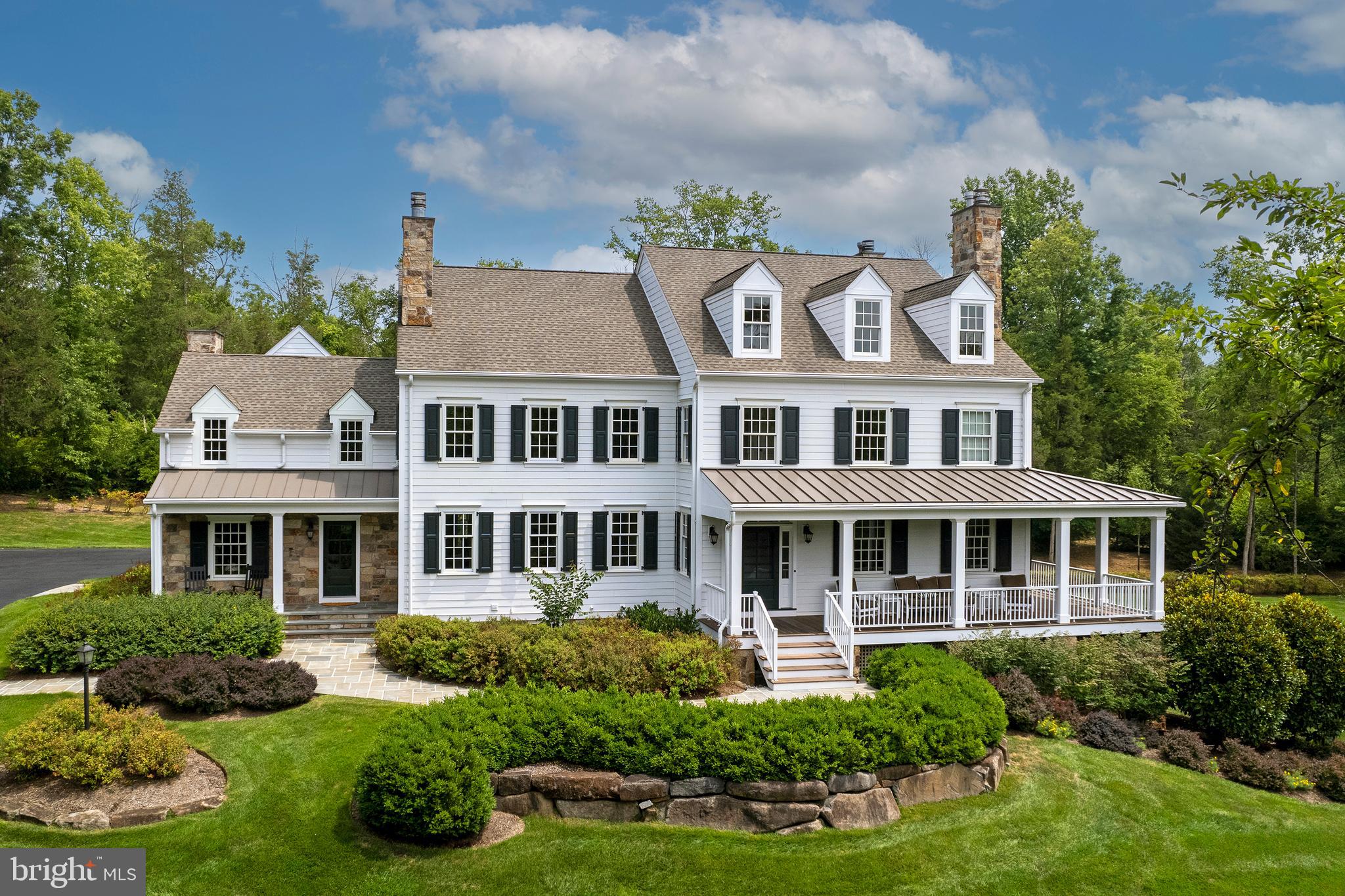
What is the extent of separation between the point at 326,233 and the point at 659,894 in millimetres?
50085

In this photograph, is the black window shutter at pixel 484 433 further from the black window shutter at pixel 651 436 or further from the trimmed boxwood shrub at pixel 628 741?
the trimmed boxwood shrub at pixel 628 741

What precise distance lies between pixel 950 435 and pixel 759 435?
4835 millimetres

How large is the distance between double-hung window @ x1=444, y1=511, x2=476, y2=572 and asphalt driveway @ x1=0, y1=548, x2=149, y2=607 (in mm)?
13361

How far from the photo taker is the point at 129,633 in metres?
16.9

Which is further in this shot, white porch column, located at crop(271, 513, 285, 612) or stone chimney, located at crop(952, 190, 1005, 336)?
stone chimney, located at crop(952, 190, 1005, 336)

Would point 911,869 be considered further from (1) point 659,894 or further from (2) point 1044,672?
(2) point 1044,672

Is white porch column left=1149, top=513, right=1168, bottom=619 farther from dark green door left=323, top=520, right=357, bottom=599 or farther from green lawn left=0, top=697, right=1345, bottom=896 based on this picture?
dark green door left=323, top=520, right=357, bottom=599

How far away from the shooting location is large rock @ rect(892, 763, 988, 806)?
13008 millimetres

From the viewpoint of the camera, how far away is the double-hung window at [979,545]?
2258 centimetres

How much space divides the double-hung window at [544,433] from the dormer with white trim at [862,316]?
6986mm

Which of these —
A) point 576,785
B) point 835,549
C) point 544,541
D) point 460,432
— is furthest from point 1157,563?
point 460,432

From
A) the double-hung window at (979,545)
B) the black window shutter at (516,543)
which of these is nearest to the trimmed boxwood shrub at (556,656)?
the black window shutter at (516,543)

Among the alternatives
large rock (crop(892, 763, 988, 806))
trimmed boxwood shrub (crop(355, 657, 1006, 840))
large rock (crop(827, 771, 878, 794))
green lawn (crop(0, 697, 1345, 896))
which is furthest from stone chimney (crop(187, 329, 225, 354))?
large rock (crop(892, 763, 988, 806))

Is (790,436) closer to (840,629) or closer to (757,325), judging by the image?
(757,325)
